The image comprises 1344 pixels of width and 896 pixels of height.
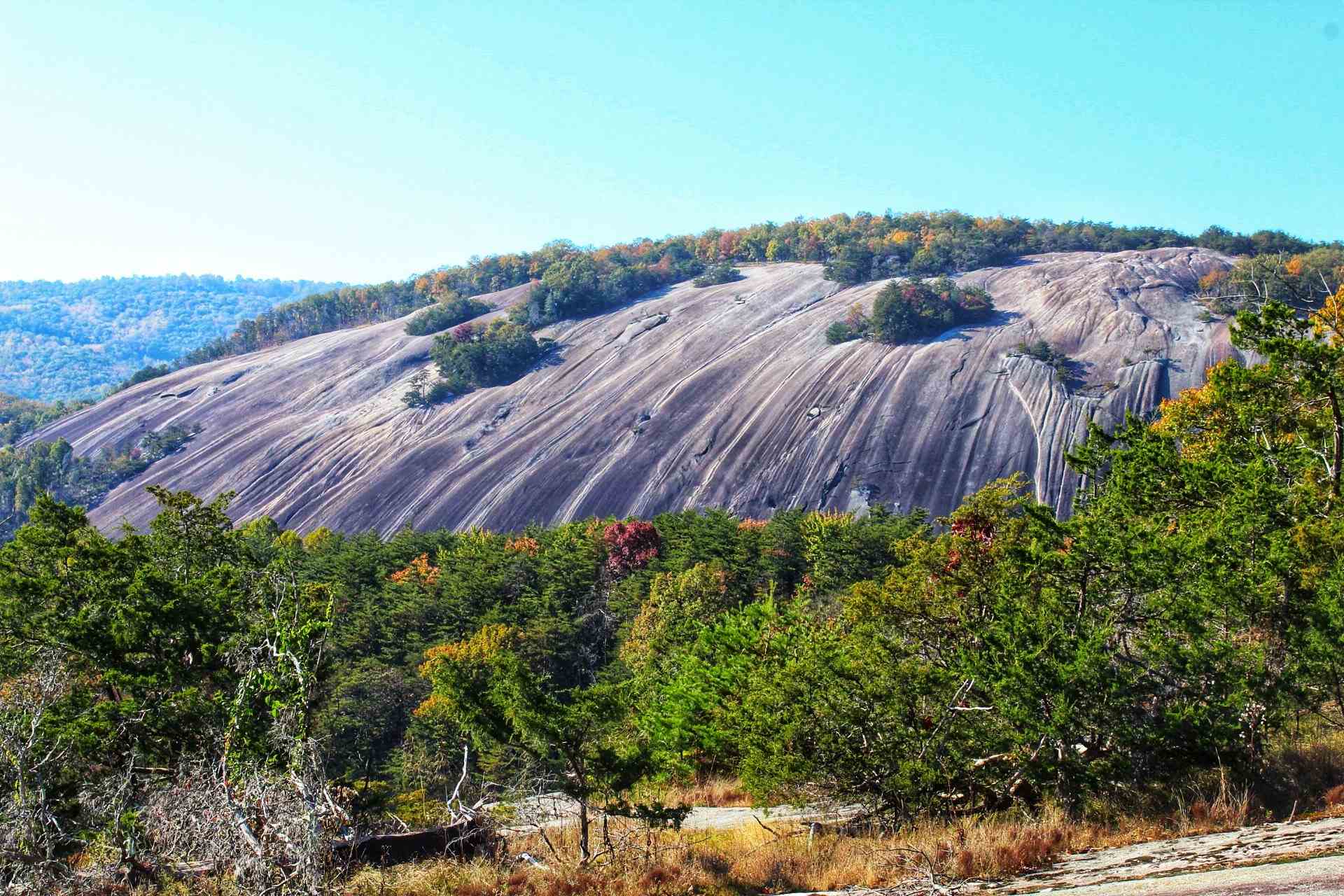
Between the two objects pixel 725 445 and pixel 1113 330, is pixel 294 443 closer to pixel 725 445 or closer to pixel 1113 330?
pixel 725 445

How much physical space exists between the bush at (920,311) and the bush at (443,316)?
147ft

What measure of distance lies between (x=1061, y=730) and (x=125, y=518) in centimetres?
8200

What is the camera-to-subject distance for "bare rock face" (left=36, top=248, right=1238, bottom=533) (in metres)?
63.8

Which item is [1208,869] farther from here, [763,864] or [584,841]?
[584,841]

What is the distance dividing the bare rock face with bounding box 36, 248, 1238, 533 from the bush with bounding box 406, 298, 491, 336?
297 centimetres

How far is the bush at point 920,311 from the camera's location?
247 ft

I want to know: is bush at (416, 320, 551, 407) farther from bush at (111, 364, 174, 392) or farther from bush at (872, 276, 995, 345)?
Result: bush at (111, 364, 174, 392)

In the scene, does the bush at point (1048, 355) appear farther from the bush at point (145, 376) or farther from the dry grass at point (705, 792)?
the bush at point (145, 376)

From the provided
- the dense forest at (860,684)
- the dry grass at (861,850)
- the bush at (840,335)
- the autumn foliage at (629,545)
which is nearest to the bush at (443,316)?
the bush at (840,335)

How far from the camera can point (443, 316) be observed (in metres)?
102

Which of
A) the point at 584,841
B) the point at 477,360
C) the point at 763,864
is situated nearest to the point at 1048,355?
the point at 477,360

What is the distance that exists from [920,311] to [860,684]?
6412cm

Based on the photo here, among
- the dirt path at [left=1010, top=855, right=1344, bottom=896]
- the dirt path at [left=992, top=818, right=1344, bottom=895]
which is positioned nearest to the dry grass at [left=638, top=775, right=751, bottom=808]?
the dirt path at [left=992, top=818, right=1344, bottom=895]

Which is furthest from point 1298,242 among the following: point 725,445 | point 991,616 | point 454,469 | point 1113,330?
point 991,616
